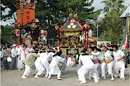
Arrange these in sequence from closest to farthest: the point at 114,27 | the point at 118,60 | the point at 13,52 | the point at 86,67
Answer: the point at 86,67 < the point at 118,60 < the point at 13,52 < the point at 114,27

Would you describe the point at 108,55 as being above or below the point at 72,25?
below

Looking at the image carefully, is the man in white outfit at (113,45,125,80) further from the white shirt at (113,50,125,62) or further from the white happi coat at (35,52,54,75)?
the white happi coat at (35,52,54,75)

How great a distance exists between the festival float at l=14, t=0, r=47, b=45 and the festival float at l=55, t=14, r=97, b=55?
452 centimetres

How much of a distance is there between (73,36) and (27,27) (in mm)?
5874

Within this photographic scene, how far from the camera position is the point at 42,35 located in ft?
54.8

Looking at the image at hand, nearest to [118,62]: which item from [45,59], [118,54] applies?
[118,54]

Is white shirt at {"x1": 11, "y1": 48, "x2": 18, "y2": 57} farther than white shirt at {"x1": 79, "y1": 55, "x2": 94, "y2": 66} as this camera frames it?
Yes

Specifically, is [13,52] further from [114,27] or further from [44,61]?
[114,27]

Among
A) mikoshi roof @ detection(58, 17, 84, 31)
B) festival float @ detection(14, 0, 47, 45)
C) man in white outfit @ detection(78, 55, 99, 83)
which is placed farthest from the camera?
festival float @ detection(14, 0, 47, 45)

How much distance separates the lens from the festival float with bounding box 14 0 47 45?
49.9 ft

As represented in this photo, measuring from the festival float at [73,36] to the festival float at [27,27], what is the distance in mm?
4518

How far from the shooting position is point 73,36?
11258mm

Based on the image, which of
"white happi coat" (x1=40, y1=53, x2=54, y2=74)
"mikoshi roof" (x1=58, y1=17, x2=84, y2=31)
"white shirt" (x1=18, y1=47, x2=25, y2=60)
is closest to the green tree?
"mikoshi roof" (x1=58, y1=17, x2=84, y2=31)

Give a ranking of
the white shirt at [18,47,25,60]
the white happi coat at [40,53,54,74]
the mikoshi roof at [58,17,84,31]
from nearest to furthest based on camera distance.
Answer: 1. the white happi coat at [40,53,54,74]
2. the white shirt at [18,47,25,60]
3. the mikoshi roof at [58,17,84,31]
